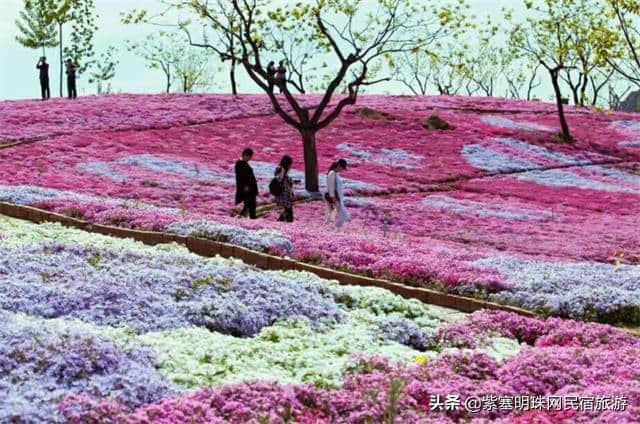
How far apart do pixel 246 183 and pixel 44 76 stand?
39.6 meters

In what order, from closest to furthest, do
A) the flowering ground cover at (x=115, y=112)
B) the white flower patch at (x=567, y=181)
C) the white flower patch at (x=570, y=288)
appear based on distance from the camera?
the white flower patch at (x=570, y=288) < the white flower patch at (x=567, y=181) < the flowering ground cover at (x=115, y=112)

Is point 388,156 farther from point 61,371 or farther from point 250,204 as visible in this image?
point 61,371

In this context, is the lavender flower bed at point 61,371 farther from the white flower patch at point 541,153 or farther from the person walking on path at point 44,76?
the person walking on path at point 44,76

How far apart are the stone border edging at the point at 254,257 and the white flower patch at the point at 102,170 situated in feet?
37.9

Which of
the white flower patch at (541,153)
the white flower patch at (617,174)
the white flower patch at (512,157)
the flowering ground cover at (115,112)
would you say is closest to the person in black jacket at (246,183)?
the white flower patch at (512,157)

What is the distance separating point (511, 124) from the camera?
59125mm

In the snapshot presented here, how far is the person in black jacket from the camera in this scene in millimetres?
26719

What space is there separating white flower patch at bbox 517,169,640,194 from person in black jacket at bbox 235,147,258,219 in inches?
782

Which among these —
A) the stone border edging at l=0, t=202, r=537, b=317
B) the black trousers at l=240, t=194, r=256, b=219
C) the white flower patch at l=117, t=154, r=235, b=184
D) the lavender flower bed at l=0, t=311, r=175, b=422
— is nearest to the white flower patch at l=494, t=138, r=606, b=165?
the white flower patch at l=117, t=154, r=235, b=184

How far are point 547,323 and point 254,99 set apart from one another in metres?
50.1

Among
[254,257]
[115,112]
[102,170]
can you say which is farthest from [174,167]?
[254,257]

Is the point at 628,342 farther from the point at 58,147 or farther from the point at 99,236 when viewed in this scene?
the point at 58,147

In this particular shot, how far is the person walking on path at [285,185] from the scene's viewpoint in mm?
26992

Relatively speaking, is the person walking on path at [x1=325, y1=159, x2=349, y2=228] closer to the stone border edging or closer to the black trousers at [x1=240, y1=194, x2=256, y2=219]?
the black trousers at [x1=240, y1=194, x2=256, y2=219]
